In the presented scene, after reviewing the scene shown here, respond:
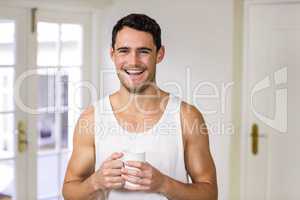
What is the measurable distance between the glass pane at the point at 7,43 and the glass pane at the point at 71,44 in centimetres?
21

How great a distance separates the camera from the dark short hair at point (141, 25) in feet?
5.62

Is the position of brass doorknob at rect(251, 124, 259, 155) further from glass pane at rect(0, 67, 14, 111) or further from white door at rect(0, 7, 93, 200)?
glass pane at rect(0, 67, 14, 111)

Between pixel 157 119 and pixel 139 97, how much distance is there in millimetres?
100

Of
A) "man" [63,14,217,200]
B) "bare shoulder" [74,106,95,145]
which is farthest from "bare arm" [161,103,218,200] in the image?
"bare shoulder" [74,106,95,145]

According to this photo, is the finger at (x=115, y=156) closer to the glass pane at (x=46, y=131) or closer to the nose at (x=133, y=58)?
the nose at (x=133, y=58)

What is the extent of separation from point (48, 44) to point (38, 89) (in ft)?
0.67

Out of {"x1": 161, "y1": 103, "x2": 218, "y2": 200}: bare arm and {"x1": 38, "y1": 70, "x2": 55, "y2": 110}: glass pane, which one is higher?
{"x1": 38, "y1": 70, "x2": 55, "y2": 110}: glass pane

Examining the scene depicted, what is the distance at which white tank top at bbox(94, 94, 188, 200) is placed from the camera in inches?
67.3

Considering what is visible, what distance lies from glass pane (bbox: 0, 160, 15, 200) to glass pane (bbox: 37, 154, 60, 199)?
0.37 ft

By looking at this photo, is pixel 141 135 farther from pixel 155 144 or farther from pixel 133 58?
pixel 133 58

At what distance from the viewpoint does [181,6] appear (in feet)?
6.46

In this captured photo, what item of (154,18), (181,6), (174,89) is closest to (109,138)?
(174,89)

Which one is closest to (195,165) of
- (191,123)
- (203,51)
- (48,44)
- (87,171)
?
(191,123)

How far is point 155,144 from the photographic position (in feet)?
5.64
